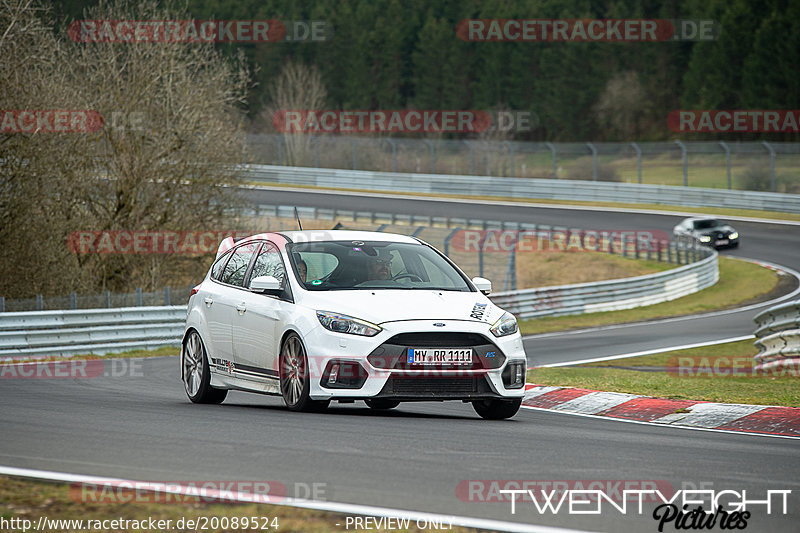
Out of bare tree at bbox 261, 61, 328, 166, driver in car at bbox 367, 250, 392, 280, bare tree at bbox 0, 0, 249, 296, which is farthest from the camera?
bare tree at bbox 261, 61, 328, 166

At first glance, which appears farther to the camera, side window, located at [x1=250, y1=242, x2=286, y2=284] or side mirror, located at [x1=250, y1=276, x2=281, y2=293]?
side window, located at [x1=250, y1=242, x2=286, y2=284]

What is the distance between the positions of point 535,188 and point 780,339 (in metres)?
41.8

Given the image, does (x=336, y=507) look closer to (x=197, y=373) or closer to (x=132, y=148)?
(x=197, y=373)

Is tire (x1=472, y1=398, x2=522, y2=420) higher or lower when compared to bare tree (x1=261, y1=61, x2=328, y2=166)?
lower

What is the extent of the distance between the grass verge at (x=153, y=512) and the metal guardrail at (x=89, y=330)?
14644mm

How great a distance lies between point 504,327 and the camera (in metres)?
10.0

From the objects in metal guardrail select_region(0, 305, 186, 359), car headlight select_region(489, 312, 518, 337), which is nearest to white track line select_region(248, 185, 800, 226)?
metal guardrail select_region(0, 305, 186, 359)

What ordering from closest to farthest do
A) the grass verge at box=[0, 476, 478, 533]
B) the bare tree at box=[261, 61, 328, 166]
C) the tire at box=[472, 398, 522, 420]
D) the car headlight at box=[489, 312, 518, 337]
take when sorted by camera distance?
the grass verge at box=[0, 476, 478, 533] → the car headlight at box=[489, 312, 518, 337] → the tire at box=[472, 398, 522, 420] → the bare tree at box=[261, 61, 328, 166]

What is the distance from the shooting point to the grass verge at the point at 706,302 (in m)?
30.2

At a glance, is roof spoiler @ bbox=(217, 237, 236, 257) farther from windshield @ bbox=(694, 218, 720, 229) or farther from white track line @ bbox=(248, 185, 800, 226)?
white track line @ bbox=(248, 185, 800, 226)

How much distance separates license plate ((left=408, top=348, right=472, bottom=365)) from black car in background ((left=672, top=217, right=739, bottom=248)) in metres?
38.0

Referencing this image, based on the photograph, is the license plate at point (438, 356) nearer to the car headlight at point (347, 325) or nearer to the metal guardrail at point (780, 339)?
the car headlight at point (347, 325)

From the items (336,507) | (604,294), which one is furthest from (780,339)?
(336,507)

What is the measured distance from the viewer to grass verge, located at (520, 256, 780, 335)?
30.2 meters
